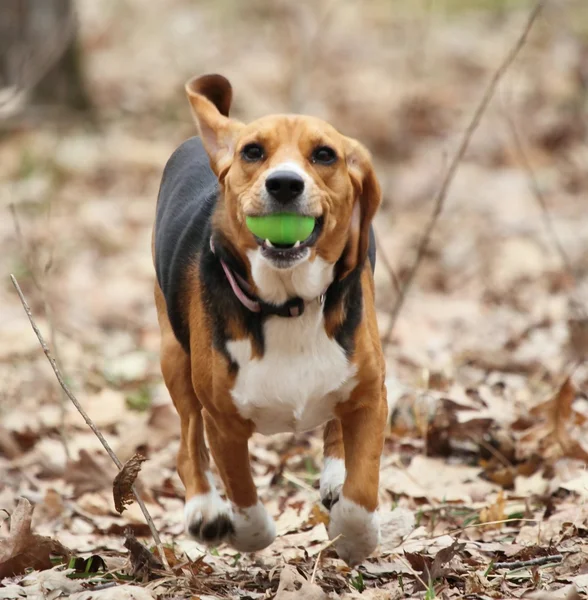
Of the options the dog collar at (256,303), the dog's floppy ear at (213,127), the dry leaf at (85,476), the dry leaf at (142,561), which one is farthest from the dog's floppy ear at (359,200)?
the dry leaf at (85,476)

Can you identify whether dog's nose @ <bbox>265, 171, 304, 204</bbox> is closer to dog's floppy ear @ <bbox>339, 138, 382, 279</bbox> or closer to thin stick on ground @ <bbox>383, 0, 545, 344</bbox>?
dog's floppy ear @ <bbox>339, 138, 382, 279</bbox>

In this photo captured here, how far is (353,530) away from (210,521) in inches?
26.7

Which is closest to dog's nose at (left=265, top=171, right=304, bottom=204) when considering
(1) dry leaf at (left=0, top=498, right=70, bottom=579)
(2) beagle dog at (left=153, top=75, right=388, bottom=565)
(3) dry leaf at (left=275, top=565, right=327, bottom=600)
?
(2) beagle dog at (left=153, top=75, right=388, bottom=565)

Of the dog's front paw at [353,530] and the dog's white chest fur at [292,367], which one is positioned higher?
the dog's white chest fur at [292,367]

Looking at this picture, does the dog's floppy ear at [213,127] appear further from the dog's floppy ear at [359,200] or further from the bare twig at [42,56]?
the bare twig at [42,56]

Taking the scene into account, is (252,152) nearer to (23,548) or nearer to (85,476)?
(23,548)

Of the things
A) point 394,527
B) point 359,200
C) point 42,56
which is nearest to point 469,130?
point 359,200

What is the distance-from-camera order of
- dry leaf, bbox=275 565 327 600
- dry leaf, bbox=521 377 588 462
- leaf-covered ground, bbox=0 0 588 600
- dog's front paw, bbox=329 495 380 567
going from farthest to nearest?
dry leaf, bbox=521 377 588 462 → leaf-covered ground, bbox=0 0 588 600 → dog's front paw, bbox=329 495 380 567 → dry leaf, bbox=275 565 327 600

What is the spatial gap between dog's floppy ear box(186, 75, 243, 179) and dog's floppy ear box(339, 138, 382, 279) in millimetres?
459

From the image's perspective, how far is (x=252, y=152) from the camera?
159 inches

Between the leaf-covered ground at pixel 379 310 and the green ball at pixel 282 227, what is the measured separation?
118cm

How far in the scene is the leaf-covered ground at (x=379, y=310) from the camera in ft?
14.4

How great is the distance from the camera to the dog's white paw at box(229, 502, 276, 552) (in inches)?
179

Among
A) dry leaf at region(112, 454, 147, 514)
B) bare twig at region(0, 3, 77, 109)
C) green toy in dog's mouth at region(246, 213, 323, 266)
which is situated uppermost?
green toy in dog's mouth at region(246, 213, 323, 266)
